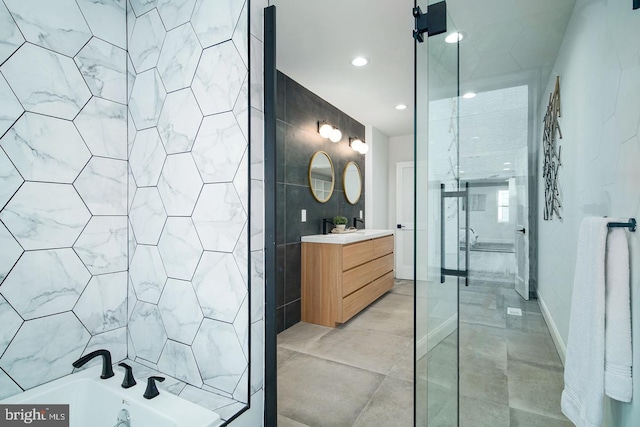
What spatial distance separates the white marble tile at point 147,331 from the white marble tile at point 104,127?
0.79 metres

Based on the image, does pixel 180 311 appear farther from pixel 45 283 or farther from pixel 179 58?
pixel 179 58

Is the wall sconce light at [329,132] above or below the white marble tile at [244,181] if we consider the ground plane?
above

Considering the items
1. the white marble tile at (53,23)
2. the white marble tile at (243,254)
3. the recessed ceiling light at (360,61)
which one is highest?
the recessed ceiling light at (360,61)

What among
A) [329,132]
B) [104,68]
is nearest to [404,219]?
[329,132]

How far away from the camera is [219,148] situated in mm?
1343

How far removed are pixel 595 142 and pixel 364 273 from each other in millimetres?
2706

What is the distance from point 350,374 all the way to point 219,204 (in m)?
1.59

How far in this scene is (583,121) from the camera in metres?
1.09

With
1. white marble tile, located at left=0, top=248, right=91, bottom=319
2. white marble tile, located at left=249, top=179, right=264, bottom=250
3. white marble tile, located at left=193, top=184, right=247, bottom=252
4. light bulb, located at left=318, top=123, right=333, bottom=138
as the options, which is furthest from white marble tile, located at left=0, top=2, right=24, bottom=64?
light bulb, located at left=318, top=123, right=333, bottom=138

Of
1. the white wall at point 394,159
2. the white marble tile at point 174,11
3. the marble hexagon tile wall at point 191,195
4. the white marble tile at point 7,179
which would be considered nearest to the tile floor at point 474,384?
the marble hexagon tile wall at point 191,195

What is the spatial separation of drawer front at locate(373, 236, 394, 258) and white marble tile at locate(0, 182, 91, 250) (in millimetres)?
2989

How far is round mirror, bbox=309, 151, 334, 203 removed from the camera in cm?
344

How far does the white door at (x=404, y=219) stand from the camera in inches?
204

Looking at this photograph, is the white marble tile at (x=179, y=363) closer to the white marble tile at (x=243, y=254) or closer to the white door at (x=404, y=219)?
the white marble tile at (x=243, y=254)
